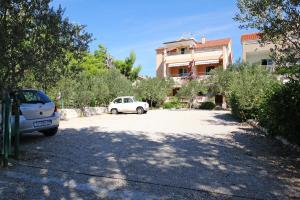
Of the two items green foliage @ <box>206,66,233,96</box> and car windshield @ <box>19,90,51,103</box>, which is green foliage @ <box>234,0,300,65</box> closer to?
car windshield @ <box>19,90,51,103</box>

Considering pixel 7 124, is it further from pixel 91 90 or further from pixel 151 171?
pixel 91 90

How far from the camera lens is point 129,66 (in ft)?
173

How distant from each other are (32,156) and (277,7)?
6158mm

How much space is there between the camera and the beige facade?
48.0m

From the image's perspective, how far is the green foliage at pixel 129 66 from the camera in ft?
172

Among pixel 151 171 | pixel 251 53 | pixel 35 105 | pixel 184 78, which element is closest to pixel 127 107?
pixel 35 105

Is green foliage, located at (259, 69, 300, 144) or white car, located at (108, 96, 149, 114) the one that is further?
white car, located at (108, 96, 149, 114)

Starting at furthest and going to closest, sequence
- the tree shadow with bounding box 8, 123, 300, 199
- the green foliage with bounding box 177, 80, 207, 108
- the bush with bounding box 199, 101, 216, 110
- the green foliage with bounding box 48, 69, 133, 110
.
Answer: the green foliage with bounding box 177, 80, 207, 108 → the bush with bounding box 199, 101, 216, 110 → the green foliage with bounding box 48, 69, 133, 110 → the tree shadow with bounding box 8, 123, 300, 199

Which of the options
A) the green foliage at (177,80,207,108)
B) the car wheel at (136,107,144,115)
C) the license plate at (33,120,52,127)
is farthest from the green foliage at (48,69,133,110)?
the green foliage at (177,80,207,108)

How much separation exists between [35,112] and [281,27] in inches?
263

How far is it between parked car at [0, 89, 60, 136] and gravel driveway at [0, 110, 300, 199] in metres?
0.52

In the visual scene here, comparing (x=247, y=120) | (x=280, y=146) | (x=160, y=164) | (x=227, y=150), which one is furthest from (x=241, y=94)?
(x=160, y=164)

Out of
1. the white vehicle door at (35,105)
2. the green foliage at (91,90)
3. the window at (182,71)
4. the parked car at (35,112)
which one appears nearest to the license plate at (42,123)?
the parked car at (35,112)

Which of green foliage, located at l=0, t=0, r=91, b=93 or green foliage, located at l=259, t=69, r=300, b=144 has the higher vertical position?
green foliage, located at l=0, t=0, r=91, b=93
